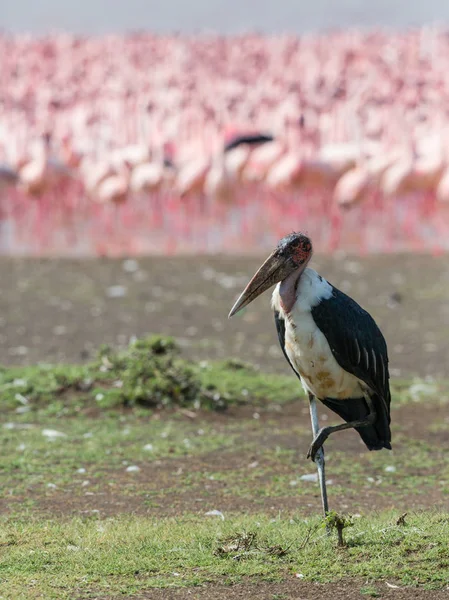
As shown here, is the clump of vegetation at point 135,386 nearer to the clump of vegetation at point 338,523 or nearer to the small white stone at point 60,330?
the small white stone at point 60,330

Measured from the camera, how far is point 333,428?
477 cm

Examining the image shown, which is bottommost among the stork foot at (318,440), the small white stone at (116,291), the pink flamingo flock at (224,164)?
the stork foot at (318,440)

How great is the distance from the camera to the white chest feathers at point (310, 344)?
15.7 ft

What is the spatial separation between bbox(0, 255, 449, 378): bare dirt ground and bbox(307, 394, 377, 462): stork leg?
381 cm

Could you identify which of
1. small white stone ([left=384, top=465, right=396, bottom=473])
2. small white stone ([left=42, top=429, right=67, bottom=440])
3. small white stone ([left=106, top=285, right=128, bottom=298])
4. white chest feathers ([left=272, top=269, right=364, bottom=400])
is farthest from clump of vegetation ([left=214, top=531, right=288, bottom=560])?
small white stone ([left=106, top=285, right=128, bottom=298])

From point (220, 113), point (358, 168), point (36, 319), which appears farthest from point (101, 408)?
point (220, 113)

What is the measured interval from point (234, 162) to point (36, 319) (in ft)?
19.3

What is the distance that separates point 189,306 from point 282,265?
6.16 metres

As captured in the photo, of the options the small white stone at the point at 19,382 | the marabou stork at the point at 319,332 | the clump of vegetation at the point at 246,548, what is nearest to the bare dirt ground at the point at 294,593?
the clump of vegetation at the point at 246,548

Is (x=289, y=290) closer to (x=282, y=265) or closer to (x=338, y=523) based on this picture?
(x=282, y=265)

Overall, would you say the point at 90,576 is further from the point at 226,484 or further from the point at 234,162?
the point at 234,162

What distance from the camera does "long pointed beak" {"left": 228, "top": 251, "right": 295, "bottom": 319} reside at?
4812 mm

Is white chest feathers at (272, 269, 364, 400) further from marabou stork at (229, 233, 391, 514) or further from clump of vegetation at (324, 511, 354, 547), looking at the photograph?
clump of vegetation at (324, 511, 354, 547)

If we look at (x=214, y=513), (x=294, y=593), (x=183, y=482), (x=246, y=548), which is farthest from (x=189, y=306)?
(x=294, y=593)
